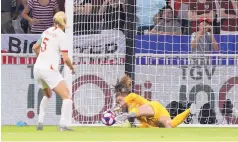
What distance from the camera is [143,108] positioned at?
1548 cm

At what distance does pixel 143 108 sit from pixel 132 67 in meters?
1.90

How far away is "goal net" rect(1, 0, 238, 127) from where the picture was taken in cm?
1716

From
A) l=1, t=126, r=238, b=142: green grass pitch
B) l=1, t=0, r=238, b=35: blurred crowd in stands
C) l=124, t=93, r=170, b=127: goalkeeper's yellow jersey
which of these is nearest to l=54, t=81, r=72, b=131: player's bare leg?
l=1, t=126, r=238, b=142: green grass pitch

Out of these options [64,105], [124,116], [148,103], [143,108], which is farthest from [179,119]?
[64,105]

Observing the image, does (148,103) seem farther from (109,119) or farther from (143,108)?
(109,119)

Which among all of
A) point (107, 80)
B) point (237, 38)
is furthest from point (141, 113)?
point (237, 38)

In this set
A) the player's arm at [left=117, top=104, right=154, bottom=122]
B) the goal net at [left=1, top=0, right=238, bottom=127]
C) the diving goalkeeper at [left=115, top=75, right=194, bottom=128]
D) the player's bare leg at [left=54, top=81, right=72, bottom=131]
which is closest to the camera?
the player's bare leg at [left=54, top=81, right=72, bottom=131]

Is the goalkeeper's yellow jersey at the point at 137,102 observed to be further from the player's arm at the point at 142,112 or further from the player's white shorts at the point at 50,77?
the player's white shorts at the point at 50,77

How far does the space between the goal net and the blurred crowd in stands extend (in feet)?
0.07

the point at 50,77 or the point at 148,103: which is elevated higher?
the point at 50,77

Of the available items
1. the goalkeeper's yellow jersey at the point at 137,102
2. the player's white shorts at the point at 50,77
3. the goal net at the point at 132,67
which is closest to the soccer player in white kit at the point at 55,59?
the player's white shorts at the point at 50,77

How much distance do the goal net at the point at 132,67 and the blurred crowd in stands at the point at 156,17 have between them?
0.02 m

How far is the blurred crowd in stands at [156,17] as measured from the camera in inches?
680

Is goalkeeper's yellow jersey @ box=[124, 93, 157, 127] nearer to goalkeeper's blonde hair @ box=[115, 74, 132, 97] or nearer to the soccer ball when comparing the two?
goalkeeper's blonde hair @ box=[115, 74, 132, 97]
